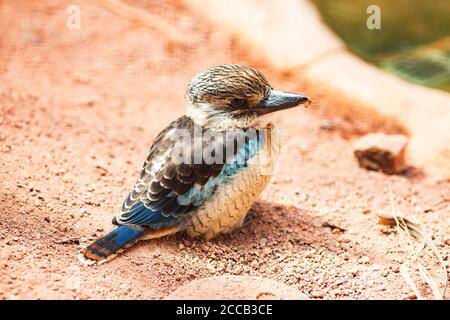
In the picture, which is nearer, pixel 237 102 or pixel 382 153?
pixel 237 102

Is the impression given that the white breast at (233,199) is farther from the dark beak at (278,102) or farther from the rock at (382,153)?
the rock at (382,153)

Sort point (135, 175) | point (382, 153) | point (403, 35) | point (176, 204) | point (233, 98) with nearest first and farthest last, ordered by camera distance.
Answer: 1. point (176, 204)
2. point (233, 98)
3. point (135, 175)
4. point (382, 153)
5. point (403, 35)

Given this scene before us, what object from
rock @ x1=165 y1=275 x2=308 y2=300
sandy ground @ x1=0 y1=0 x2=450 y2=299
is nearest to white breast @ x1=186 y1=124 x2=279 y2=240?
sandy ground @ x1=0 y1=0 x2=450 y2=299

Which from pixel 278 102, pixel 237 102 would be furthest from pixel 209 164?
pixel 278 102

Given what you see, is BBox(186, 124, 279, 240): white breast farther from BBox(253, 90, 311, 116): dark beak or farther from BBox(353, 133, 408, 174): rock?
BBox(353, 133, 408, 174): rock

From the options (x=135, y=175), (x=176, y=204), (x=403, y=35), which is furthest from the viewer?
(x=403, y=35)

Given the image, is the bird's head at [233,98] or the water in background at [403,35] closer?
the bird's head at [233,98]

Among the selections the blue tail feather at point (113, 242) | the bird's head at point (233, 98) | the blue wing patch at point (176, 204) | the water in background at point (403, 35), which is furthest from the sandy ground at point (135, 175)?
the water in background at point (403, 35)

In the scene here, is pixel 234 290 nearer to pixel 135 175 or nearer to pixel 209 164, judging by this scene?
pixel 209 164
